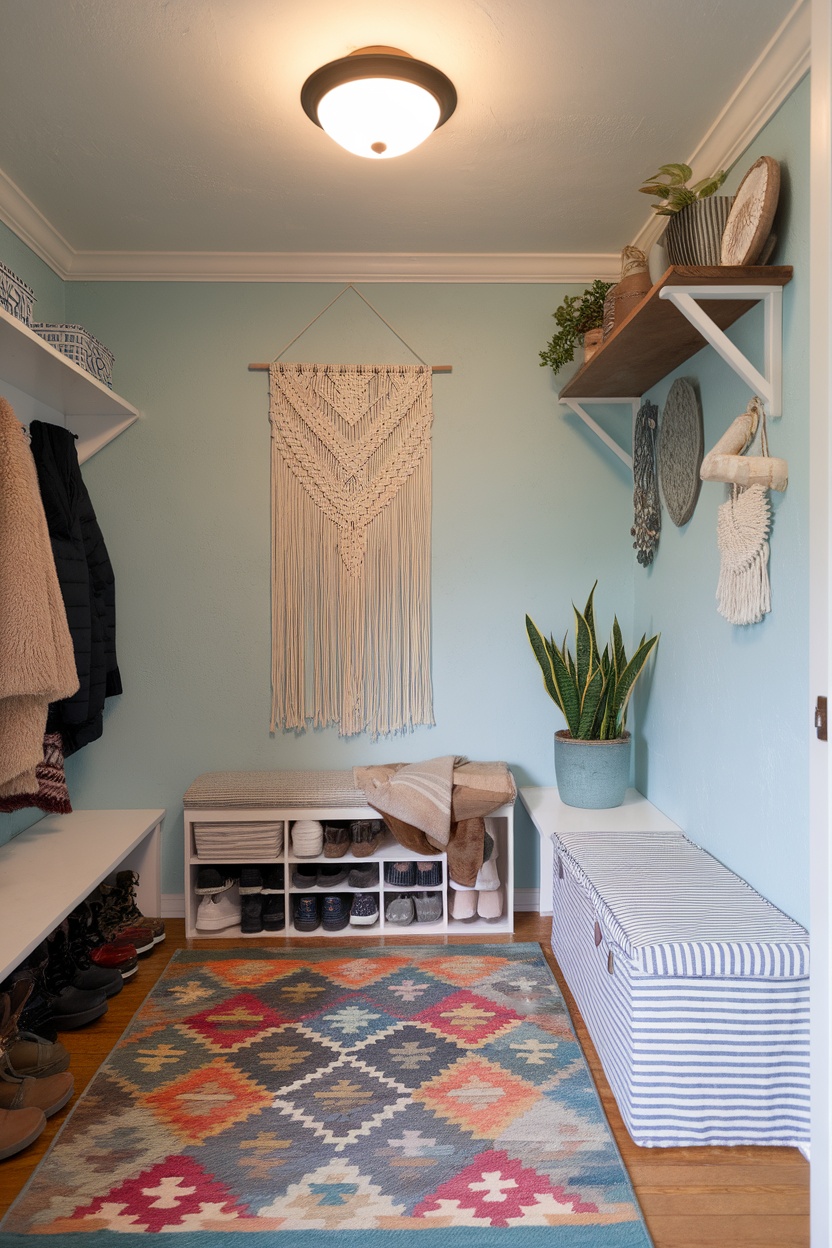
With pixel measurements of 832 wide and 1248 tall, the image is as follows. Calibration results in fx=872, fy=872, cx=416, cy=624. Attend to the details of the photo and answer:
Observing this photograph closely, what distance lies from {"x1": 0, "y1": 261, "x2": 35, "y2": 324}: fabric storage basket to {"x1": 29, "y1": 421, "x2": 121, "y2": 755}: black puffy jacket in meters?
0.54

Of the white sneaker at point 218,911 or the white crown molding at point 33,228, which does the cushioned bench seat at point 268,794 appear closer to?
the white sneaker at point 218,911

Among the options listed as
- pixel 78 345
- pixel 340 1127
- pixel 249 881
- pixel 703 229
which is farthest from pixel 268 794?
pixel 703 229

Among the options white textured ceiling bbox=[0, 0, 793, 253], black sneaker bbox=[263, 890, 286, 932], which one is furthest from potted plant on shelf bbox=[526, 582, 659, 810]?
white textured ceiling bbox=[0, 0, 793, 253]

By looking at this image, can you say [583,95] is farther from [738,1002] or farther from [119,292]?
[738,1002]

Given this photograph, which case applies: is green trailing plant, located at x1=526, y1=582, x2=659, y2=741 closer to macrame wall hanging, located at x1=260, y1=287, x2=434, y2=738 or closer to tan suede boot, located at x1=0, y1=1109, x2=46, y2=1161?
macrame wall hanging, located at x1=260, y1=287, x2=434, y2=738

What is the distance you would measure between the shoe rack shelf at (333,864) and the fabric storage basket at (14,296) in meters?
1.68

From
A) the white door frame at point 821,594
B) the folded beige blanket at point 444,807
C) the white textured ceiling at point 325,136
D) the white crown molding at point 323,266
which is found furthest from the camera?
the white crown molding at point 323,266

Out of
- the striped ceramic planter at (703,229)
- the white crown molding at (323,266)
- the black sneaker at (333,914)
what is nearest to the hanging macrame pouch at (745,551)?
the striped ceramic planter at (703,229)

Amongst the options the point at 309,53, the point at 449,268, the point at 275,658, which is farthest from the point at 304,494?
the point at 309,53

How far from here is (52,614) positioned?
93.7 inches

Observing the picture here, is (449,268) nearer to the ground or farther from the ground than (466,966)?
farther from the ground

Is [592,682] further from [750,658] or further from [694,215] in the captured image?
[694,215]

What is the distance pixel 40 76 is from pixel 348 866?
256cm

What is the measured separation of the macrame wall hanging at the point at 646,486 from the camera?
3088mm
